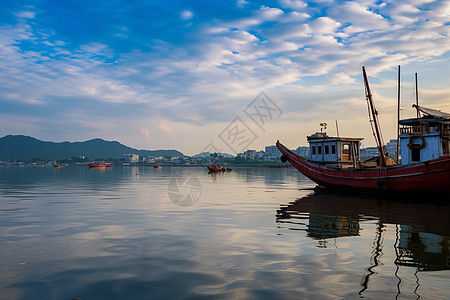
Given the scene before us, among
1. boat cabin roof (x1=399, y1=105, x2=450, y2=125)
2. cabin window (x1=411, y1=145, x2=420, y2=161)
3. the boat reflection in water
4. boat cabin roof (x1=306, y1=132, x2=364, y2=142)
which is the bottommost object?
the boat reflection in water

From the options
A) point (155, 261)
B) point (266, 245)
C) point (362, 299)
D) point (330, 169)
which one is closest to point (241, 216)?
point (266, 245)

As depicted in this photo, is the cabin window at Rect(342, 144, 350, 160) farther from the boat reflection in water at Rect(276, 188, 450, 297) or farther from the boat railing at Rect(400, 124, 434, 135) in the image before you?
the boat reflection in water at Rect(276, 188, 450, 297)

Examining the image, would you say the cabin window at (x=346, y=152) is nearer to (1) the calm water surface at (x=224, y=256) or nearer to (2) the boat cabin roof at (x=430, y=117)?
(2) the boat cabin roof at (x=430, y=117)

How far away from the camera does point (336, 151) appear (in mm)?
36156

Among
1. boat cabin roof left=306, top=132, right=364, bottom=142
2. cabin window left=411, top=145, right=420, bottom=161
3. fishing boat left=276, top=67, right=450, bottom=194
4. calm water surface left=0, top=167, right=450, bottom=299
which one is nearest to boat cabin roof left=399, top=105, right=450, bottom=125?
fishing boat left=276, top=67, right=450, bottom=194

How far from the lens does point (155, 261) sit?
9.35 metres

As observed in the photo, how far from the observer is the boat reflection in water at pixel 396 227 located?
364 inches

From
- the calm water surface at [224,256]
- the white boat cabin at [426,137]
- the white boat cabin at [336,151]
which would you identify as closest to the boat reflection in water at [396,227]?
the calm water surface at [224,256]

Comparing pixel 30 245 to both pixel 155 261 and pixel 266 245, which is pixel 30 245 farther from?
pixel 266 245

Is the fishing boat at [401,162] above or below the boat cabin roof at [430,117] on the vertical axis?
below

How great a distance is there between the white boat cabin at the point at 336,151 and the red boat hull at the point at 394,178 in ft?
7.46

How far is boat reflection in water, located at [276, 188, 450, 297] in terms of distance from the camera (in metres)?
9.24

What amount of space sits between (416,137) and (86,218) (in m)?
26.4

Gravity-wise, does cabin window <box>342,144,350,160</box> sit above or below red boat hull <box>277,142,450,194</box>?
above
